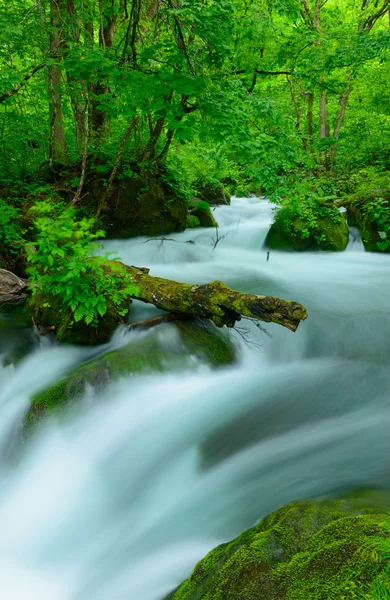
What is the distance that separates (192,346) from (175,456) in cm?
128

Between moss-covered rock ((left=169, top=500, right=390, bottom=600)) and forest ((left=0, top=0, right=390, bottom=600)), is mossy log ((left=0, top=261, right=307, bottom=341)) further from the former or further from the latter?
moss-covered rock ((left=169, top=500, right=390, bottom=600))

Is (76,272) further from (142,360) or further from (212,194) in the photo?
(212,194)

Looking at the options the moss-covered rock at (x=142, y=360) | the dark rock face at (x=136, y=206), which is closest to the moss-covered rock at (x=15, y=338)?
the moss-covered rock at (x=142, y=360)

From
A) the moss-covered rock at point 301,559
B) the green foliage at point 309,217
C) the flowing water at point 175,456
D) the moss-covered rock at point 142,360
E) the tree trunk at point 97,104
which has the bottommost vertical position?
the flowing water at point 175,456

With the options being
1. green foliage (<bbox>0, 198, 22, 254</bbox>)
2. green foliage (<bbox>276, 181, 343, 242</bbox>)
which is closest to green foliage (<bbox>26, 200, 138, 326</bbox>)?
green foliage (<bbox>0, 198, 22, 254</bbox>)

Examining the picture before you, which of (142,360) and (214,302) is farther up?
(214,302)

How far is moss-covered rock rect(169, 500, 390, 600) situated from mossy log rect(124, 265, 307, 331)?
68.2 inches

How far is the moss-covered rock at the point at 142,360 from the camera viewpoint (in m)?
3.43

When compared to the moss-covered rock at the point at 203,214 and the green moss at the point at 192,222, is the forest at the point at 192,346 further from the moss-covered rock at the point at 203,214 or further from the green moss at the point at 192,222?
the moss-covered rock at the point at 203,214

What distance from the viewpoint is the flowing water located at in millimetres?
2445

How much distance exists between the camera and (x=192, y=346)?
4.18 metres

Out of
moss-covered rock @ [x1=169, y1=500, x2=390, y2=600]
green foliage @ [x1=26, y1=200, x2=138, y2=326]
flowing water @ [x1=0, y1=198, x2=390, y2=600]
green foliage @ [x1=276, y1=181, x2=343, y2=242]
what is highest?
green foliage @ [x1=276, y1=181, x2=343, y2=242]

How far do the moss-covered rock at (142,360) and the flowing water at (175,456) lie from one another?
11 centimetres

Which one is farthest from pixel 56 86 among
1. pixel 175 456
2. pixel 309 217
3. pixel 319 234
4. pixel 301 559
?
pixel 301 559
